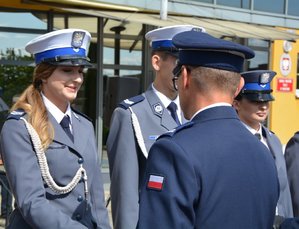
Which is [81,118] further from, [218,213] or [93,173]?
[218,213]

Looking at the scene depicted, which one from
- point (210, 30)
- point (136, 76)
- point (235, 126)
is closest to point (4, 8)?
point (136, 76)

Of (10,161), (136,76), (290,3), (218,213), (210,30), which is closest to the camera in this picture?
(218,213)

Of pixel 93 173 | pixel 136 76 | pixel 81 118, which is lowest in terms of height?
pixel 136 76

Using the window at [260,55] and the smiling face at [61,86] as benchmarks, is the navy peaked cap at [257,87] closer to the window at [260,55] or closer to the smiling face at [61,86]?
the smiling face at [61,86]

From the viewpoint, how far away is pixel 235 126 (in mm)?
1716

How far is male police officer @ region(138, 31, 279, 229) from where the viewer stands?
1.54m

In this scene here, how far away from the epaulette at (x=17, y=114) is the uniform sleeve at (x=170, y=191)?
97cm

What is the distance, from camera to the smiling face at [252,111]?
11.5 ft

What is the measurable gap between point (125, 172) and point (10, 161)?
58 cm

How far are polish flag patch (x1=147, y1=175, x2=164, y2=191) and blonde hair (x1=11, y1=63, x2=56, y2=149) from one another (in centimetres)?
88

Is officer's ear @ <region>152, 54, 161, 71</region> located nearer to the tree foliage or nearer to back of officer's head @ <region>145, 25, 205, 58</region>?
back of officer's head @ <region>145, 25, 205, 58</region>

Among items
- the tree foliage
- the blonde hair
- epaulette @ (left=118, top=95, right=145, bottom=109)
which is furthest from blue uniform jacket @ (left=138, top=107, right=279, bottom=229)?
the tree foliage

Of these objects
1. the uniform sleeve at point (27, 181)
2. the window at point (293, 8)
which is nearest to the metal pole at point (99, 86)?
the window at point (293, 8)

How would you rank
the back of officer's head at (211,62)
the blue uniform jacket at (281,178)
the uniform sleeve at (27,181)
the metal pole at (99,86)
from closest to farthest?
1. the back of officer's head at (211,62)
2. the uniform sleeve at (27,181)
3. the blue uniform jacket at (281,178)
4. the metal pole at (99,86)
